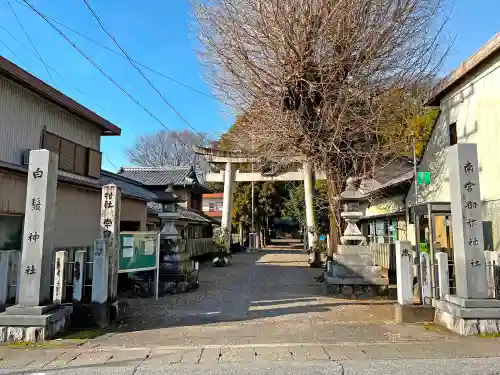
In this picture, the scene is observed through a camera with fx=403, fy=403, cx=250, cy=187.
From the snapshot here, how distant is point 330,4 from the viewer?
12172 mm

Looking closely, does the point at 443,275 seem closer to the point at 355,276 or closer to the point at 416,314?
the point at 416,314

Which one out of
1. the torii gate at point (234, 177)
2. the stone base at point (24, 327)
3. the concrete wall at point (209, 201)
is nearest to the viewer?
the stone base at point (24, 327)

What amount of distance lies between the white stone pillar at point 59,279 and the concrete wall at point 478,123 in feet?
34.5

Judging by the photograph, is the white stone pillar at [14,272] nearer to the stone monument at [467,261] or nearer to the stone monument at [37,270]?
the stone monument at [37,270]

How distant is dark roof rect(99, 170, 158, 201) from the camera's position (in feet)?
49.6

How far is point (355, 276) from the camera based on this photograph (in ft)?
38.4

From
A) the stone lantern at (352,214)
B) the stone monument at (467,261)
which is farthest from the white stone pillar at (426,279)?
the stone lantern at (352,214)

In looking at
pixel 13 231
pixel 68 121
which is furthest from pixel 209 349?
pixel 68 121

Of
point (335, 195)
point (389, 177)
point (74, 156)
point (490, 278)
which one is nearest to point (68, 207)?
point (74, 156)

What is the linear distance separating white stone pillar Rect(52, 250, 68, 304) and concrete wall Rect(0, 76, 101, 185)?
3.97 m

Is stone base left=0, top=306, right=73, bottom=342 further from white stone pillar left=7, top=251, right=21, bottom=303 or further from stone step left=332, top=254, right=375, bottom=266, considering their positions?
stone step left=332, top=254, right=375, bottom=266

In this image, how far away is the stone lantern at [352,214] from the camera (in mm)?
12039

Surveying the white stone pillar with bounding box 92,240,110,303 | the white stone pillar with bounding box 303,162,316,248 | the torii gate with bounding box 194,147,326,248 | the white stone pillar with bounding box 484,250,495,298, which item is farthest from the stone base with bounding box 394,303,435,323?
the white stone pillar with bounding box 303,162,316,248

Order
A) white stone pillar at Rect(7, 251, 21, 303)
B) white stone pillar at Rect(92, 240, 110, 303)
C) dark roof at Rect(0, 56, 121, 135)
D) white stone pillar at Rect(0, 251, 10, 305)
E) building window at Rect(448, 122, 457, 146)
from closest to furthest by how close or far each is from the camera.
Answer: white stone pillar at Rect(0, 251, 10, 305), white stone pillar at Rect(7, 251, 21, 303), white stone pillar at Rect(92, 240, 110, 303), dark roof at Rect(0, 56, 121, 135), building window at Rect(448, 122, 457, 146)
